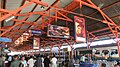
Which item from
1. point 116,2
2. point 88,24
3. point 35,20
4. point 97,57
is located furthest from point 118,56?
point 35,20

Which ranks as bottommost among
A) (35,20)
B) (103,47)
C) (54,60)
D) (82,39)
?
(54,60)

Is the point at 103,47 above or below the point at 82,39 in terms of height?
below

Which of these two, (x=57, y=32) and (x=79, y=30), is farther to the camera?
(x=57, y=32)

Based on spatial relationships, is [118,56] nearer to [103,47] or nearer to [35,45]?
[103,47]

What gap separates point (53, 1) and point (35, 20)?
4.64 meters

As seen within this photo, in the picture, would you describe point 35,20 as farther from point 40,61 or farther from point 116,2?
point 116,2

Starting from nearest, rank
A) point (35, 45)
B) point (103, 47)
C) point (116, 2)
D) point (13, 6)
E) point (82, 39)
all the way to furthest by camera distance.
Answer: point (82, 39) < point (13, 6) < point (116, 2) < point (103, 47) < point (35, 45)

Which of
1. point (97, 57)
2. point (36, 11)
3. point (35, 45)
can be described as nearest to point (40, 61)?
point (35, 45)

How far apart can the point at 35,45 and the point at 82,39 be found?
27.2 feet

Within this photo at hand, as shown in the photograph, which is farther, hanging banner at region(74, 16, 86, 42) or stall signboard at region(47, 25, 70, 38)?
stall signboard at region(47, 25, 70, 38)

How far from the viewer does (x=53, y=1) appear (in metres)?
9.59

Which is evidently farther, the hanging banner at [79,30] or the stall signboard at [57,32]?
the stall signboard at [57,32]

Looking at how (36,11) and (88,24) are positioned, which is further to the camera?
(88,24)

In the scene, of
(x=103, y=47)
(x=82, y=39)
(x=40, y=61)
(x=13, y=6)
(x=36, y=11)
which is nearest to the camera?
(x=82, y=39)
